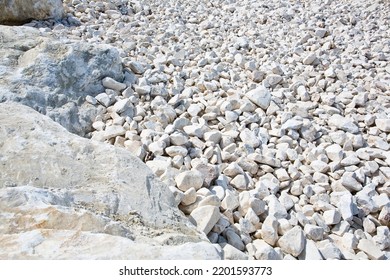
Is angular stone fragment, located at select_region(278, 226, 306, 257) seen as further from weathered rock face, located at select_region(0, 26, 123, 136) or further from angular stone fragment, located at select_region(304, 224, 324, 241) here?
weathered rock face, located at select_region(0, 26, 123, 136)

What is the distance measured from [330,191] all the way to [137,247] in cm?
134

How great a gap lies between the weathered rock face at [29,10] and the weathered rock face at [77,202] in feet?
6.62

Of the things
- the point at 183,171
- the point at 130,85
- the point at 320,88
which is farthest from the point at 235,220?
the point at 320,88

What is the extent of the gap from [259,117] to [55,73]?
138cm

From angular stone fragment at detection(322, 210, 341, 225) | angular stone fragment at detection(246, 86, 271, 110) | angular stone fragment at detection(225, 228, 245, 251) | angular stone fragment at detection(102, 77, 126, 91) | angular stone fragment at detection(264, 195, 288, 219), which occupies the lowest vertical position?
angular stone fragment at detection(322, 210, 341, 225)

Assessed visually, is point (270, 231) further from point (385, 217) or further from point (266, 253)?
point (385, 217)

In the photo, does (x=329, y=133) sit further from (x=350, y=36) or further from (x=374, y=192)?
(x=350, y=36)

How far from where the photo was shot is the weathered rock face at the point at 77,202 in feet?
3.43

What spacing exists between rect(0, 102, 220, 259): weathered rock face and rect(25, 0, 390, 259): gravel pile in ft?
0.82

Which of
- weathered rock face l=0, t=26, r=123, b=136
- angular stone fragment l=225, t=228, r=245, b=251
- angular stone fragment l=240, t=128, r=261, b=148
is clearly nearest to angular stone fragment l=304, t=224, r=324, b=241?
angular stone fragment l=225, t=228, r=245, b=251

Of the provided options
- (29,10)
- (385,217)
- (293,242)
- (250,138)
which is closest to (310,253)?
(293,242)

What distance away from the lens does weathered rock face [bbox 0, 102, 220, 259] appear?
1.05 meters

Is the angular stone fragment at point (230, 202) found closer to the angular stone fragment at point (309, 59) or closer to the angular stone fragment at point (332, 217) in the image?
the angular stone fragment at point (332, 217)

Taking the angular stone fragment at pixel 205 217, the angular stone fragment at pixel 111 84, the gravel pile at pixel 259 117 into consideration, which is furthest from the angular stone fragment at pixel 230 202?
the angular stone fragment at pixel 111 84
